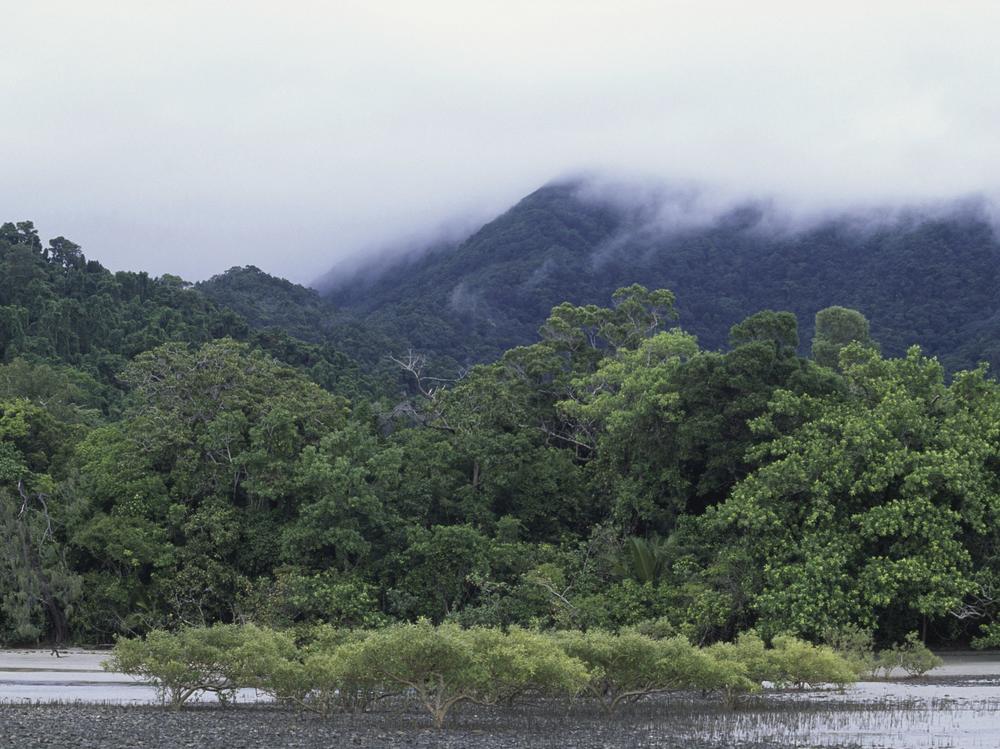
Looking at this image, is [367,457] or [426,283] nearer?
[367,457]

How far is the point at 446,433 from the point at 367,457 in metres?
5.55

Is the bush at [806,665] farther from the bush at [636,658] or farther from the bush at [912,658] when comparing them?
the bush at [912,658]

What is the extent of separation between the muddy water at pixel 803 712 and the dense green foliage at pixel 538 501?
1.61 metres

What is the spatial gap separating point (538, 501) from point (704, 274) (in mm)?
71363

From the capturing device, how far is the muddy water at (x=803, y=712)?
2009 centimetres

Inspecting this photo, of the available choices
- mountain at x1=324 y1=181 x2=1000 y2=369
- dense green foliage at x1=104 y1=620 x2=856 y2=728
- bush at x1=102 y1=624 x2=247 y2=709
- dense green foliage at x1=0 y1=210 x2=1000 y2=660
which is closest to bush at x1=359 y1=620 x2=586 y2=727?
dense green foliage at x1=104 y1=620 x2=856 y2=728

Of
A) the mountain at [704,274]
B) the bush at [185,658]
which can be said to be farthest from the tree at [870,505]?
the mountain at [704,274]

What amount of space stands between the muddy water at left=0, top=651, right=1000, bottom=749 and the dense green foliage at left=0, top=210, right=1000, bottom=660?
5.29 ft

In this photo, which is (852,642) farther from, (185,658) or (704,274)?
(704,274)

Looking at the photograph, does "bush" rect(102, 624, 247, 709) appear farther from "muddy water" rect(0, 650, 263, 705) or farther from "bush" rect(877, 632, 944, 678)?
"bush" rect(877, 632, 944, 678)


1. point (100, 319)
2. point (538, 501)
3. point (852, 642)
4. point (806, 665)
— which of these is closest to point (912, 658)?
point (852, 642)

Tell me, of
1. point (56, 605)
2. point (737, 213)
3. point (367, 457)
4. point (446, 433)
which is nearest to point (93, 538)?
point (56, 605)

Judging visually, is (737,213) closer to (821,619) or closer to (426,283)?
(426,283)

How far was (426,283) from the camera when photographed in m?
120
